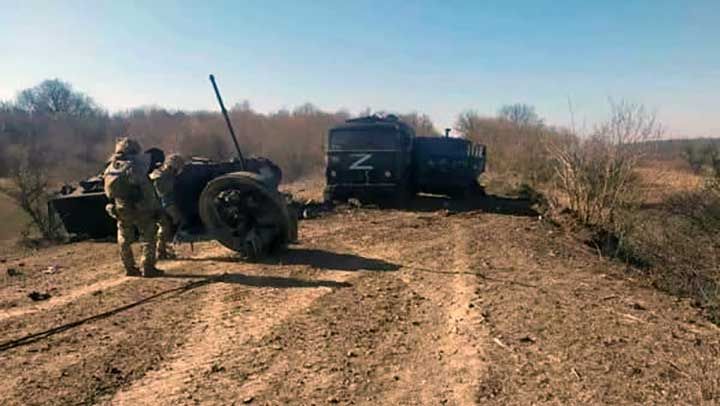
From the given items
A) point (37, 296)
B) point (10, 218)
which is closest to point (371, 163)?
point (37, 296)

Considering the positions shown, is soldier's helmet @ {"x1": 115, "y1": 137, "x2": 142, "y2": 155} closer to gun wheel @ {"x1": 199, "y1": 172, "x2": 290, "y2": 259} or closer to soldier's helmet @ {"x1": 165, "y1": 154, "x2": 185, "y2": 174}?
gun wheel @ {"x1": 199, "y1": 172, "x2": 290, "y2": 259}

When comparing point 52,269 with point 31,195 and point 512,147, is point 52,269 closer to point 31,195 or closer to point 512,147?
point 31,195

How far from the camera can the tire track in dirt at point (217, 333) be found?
3.85 meters

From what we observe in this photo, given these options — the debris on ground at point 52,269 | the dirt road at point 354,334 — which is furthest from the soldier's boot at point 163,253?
the debris on ground at point 52,269

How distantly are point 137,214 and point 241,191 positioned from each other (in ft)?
4.61

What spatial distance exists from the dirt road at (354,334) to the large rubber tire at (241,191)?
0.32 meters

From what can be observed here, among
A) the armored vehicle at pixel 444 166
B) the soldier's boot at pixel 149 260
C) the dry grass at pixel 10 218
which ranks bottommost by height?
the dry grass at pixel 10 218

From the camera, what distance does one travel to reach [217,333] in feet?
16.4

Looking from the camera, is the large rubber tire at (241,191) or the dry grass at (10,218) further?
the dry grass at (10,218)

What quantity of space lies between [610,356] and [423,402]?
174cm

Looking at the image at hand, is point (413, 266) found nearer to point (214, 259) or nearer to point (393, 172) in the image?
point (214, 259)

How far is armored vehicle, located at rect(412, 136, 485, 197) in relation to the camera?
15.2 m

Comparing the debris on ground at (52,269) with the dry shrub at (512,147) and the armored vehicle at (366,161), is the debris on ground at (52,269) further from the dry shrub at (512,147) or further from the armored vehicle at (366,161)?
the dry shrub at (512,147)

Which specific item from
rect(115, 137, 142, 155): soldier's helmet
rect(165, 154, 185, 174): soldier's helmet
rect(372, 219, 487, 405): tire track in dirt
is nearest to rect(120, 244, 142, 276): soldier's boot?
rect(115, 137, 142, 155): soldier's helmet
